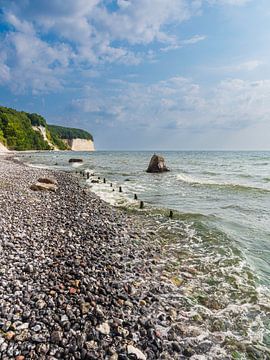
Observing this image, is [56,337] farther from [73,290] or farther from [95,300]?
[73,290]

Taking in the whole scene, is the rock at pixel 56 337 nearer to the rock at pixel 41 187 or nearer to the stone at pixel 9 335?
the stone at pixel 9 335

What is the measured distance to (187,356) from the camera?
5.44 m

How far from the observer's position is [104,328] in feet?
19.2

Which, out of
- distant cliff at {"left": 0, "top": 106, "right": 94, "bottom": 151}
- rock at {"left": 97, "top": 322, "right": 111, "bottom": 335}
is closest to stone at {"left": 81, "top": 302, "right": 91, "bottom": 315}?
rock at {"left": 97, "top": 322, "right": 111, "bottom": 335}

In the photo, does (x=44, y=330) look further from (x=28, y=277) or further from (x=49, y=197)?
(x=49, y=197)

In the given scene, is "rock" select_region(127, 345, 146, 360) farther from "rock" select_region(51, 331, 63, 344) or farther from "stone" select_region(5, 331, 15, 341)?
"stone" select_region(5, 331, 15, 341)

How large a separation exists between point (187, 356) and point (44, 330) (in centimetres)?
291

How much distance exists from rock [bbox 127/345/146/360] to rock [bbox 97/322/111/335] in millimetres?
607

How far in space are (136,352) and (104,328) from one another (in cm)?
89

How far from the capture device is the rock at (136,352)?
205 inches

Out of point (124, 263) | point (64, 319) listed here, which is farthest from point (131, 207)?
point (64, 319)

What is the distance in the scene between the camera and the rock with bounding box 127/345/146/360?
205 inches

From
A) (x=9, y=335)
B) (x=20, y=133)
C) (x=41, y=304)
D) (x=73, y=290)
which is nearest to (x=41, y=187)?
(x=73, y=290)

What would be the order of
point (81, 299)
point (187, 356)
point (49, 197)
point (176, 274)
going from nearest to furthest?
1. point (187, 356)
2. point (81, 299)
3. point (176, 274)
4. point (49, 197)
